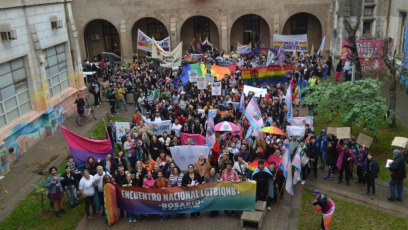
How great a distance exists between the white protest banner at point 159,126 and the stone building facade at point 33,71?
571cm

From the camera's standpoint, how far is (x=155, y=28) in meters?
36.5

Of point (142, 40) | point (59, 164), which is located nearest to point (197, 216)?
point (59, 164)

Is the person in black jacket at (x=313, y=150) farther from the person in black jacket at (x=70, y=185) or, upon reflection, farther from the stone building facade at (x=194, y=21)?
the stone building facade at (x=194, y=21)

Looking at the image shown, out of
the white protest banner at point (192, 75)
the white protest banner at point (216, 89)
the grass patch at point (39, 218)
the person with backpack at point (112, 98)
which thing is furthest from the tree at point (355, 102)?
the person with backpack at point (112, 98)

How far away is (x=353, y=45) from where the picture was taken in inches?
699

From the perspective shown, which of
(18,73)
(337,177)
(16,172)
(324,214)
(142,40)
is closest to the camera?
(324,214)

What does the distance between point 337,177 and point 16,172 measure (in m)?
11.8

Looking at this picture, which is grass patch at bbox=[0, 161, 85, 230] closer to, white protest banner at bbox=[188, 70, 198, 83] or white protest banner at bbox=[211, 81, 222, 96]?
white protest banner at bbox=[211, 81, 222, 96]

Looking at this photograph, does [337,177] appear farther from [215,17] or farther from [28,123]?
[215,17]

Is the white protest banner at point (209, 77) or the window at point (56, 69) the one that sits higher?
the window at point (56, 69)

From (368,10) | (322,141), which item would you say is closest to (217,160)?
(322,141)

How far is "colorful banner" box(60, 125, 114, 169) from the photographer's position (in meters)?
12.5

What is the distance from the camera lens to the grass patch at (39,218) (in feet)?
37.5

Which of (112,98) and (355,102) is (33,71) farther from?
(355,102)
